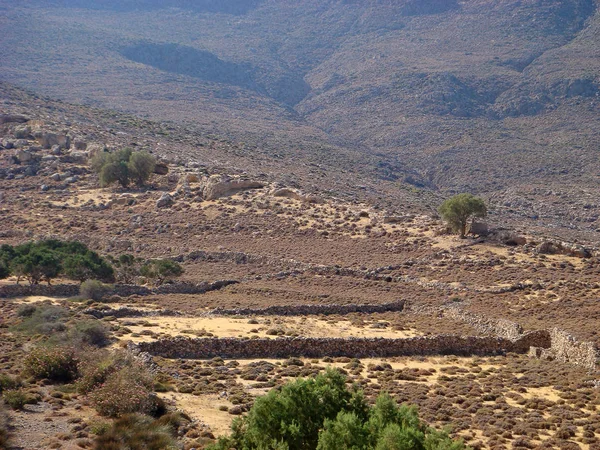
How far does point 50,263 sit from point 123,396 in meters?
17.6

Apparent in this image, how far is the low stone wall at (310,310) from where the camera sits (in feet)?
94.3

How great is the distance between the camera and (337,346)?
2380 cm

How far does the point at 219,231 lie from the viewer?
44125 millimetres

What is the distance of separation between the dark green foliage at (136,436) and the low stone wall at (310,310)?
546 inches

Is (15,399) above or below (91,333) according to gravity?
below

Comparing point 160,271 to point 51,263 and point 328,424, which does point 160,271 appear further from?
point 328,424

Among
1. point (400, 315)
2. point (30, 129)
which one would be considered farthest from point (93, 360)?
point (30, 129)

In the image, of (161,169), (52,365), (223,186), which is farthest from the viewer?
(161,169)

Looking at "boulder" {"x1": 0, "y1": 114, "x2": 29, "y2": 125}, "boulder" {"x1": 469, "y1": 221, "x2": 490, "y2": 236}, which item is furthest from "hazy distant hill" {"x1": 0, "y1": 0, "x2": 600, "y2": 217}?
"boulder" {"x1": 469, "y1": 221, "x2": 490, "y2": 236}

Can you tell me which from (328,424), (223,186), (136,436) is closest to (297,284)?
(223,186)

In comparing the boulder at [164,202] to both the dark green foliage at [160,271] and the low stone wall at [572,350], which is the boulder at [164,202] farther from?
the low stone wall at [572,350]

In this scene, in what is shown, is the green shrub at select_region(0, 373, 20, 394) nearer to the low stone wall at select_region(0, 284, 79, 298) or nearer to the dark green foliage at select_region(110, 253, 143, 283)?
the low stone wall at select_region(0, 284, 79, 298)

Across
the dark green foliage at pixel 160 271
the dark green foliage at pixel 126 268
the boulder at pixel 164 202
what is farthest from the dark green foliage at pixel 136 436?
the boulder at pixel 164 202

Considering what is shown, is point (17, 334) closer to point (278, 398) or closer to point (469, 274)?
point (278, 398)
